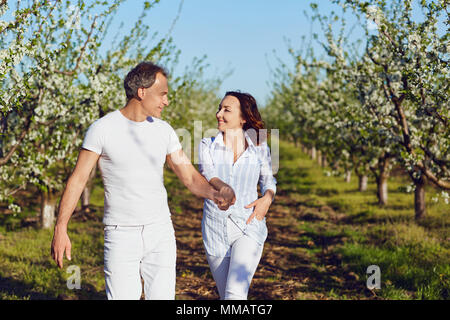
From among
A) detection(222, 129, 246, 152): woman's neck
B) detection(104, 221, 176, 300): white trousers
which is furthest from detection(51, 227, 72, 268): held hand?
detection(222, 129, 246, 152): woman's neck

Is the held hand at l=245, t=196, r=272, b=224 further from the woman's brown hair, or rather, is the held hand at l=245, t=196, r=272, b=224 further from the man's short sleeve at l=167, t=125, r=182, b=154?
the man's short sleeve at l=167, t=125, r=182, b=154

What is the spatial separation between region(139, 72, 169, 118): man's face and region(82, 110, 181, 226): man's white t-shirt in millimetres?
121

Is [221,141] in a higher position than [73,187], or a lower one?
higher

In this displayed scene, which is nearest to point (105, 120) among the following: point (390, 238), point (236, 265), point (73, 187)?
point (73, 187)

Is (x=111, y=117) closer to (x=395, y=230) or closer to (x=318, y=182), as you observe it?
(x=395, y=230)

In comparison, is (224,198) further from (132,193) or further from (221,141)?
(132,193)

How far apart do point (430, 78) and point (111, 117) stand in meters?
4.18

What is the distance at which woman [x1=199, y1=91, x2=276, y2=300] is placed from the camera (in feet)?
12.5

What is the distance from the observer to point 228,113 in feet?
13.7

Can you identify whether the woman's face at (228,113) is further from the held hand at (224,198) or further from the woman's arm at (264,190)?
the held hand at (224,198)

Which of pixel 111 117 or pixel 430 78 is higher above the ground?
pixel 430 78

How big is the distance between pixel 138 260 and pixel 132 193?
0.46 metres

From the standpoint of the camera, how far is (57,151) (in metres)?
9.42
